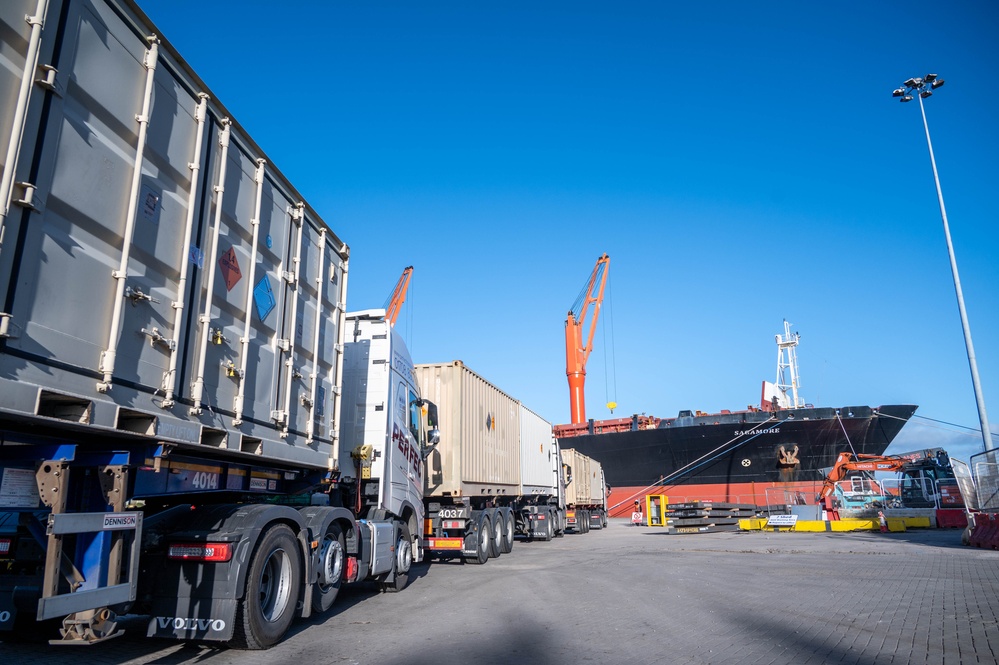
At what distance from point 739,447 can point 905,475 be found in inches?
305

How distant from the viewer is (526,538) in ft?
77.5

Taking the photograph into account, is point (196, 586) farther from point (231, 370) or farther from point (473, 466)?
point (473, 466)

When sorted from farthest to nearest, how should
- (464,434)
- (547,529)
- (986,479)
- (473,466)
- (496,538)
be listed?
(547,529), (986,479), (496,538), (473,466), (464,434)

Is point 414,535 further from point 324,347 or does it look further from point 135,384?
point 135,384

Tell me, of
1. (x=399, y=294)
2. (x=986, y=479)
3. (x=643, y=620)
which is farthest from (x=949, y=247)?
(x=399, y=294)

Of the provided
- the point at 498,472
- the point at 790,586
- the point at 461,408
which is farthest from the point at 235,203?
the point at 498,472

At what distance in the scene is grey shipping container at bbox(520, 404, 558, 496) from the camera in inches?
765

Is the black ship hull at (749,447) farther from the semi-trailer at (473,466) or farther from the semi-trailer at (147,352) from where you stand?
the semi-trailer at (147,352)

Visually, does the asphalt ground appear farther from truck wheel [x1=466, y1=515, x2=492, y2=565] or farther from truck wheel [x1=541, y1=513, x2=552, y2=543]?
truck wheel [x1=541, y1=513, x2=552, y2=543]

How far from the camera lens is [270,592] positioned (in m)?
6.28

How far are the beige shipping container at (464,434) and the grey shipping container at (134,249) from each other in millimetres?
6503

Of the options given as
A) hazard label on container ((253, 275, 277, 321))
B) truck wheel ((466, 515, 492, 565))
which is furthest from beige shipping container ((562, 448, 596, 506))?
hazard label on container ((253, 275, 277, 321))

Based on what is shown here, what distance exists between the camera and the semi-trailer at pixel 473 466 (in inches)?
528

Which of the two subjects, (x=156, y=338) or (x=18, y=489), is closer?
(x=18, y=489)
